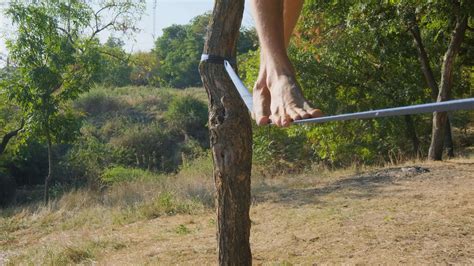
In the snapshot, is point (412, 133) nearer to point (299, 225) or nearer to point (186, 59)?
point (299, 225)

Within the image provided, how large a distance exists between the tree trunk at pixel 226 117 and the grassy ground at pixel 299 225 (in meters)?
1.10

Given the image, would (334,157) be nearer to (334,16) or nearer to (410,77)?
(410,77)

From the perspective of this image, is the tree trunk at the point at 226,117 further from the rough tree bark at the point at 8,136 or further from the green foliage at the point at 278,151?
the rough tree bark at the point at 8,136

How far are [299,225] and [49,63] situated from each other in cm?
1014

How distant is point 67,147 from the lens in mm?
24047

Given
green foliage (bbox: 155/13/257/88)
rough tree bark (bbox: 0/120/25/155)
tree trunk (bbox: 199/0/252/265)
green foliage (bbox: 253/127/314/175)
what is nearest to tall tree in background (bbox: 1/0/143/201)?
rough tree bark (bbox: 0/120/25/155)

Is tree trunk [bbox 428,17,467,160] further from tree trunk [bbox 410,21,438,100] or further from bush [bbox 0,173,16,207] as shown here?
bush [bbox 0,173,16,207]

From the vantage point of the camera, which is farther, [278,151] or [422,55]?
[278,151]

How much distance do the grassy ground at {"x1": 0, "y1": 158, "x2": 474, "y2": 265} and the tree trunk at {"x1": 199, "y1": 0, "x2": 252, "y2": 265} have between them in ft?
3.60

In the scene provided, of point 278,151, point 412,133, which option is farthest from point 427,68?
point 278,151

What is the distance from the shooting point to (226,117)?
3.50 metres

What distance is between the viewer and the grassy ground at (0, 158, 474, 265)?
4.73m

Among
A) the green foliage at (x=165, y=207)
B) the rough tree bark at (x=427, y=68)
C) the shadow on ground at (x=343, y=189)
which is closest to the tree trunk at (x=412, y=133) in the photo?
the rough tree bark at (x=427, y=68)

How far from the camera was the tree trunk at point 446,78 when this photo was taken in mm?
10305
